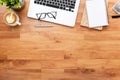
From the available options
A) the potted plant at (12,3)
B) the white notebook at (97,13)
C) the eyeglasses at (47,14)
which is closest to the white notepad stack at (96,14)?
the white notebook at (97,13)

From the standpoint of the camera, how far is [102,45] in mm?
1332

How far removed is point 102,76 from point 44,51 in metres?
0.31

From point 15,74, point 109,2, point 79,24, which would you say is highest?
point 109,2

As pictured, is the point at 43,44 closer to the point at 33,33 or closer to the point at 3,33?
the point at 33,33

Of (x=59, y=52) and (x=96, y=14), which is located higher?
(x=96, y=14)

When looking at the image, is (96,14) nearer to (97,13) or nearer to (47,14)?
(97,13)

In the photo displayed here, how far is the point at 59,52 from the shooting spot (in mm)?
1353

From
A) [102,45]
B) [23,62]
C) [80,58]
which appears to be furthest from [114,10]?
[23,62]

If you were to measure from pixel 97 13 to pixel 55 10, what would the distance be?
206mm

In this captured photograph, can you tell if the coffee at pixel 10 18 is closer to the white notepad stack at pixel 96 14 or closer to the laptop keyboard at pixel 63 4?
the laptop keyboard at pixel 63 4

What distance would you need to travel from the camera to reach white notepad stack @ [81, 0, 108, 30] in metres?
1.32

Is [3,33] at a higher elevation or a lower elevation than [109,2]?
lower

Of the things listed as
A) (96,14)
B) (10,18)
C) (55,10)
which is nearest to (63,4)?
(55,10)

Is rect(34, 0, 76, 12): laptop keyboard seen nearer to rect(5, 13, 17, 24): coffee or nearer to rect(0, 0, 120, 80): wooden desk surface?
rect(0, 0, 120, 80): wooden desk surface
